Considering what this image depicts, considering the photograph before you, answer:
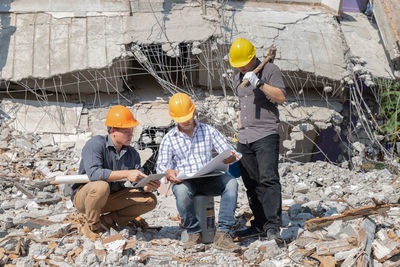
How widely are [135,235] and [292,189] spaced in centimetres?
265

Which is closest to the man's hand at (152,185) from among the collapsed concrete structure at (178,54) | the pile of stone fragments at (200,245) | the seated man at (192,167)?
the seated man at (192,167)

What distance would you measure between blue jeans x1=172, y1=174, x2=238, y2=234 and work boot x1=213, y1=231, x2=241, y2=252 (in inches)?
2.1

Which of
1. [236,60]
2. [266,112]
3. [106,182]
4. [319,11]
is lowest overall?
[106,182]

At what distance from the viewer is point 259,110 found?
420 cm

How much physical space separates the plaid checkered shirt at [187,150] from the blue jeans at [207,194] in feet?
0.53

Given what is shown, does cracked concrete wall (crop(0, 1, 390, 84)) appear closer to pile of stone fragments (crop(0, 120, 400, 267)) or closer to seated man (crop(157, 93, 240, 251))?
pile of stone fragments (crop(0, 120, 400, 267))

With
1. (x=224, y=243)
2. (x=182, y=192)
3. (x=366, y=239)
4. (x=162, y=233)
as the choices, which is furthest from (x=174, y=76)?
(x=366, y=239)

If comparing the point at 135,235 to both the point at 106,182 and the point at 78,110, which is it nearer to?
the point at 106,182

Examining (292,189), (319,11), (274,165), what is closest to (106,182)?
(274,165)

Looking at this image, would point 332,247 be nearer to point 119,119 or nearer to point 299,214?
point 299,214

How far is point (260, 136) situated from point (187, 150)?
0.69 metres

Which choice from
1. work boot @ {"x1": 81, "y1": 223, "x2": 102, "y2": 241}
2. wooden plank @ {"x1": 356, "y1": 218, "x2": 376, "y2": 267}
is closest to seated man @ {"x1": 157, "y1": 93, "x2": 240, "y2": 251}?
work boot @ {"x1": 81, "y1": 223, "x2": 102, "y2": 241}

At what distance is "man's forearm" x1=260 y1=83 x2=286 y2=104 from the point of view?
3920mm

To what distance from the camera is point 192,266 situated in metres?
3.73
